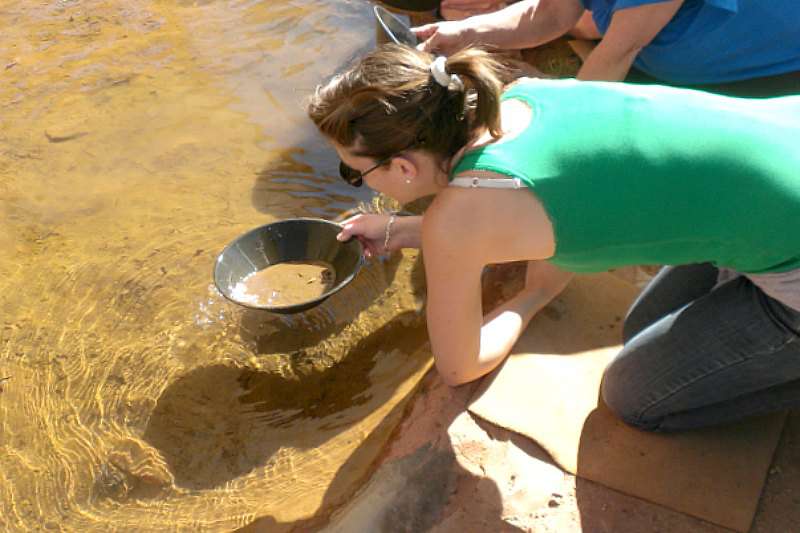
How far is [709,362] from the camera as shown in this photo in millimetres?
1830

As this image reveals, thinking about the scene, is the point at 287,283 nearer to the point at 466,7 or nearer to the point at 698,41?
the point at 698,41

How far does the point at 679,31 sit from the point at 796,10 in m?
0.35

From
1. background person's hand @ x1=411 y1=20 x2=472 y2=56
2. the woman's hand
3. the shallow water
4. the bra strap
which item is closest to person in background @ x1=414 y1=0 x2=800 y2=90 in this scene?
background person's hand @ x1=411 y1=20 x2=472 y2=56

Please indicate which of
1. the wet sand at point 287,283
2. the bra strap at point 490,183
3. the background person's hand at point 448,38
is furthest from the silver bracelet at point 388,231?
the background person's hand at point 448,38

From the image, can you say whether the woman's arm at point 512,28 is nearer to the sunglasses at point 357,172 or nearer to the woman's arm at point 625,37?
the woman's arm at point 625,37

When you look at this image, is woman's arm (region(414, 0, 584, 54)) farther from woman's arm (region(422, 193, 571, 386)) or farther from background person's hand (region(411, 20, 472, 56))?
woman's arm (region(422, 193, 571, 386))

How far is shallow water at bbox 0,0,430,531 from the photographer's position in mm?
2260

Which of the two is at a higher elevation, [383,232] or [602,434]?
[383,232]

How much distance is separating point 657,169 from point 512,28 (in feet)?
5.49

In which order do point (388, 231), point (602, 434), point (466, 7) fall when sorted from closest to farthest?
point (602, 434) < point (388, 231) < point (466, 7)

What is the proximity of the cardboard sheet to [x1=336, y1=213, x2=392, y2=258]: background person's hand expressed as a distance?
21.2 inches

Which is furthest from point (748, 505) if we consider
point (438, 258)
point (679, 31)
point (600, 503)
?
point (679, 31)

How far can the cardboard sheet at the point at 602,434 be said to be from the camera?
188 cm

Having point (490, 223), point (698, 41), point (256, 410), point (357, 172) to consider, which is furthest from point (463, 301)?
point (698, 41)
